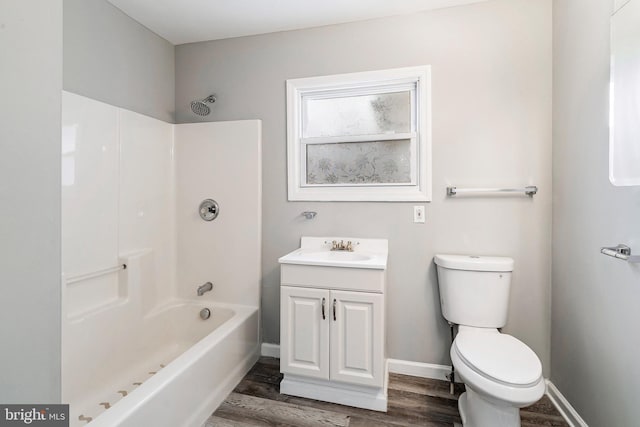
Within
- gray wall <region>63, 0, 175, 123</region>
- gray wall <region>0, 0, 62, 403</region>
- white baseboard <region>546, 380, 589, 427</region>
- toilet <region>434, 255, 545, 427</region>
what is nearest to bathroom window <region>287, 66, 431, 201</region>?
toilet <region>434, 255, 545, 427</region>

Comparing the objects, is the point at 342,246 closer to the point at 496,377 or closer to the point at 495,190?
the point at 495,190

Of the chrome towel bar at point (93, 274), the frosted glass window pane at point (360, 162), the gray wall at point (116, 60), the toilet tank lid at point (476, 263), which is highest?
the gray wall at point (116, 60)

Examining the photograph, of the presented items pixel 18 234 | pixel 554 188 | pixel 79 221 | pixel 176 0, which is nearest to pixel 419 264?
pixel 554 188

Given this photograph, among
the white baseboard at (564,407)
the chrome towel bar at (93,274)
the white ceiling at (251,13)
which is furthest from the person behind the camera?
the white ceiling at (251,13)

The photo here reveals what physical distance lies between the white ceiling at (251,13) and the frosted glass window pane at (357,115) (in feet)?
1.73

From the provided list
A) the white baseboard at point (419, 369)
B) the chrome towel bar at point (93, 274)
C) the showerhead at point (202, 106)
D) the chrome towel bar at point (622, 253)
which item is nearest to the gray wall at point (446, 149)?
the white baseboard at point (419, 369)

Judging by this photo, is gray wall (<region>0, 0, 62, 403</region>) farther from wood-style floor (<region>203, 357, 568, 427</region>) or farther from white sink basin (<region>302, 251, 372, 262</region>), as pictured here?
white sink basin (<region>302, 251, 372, 262</region>)

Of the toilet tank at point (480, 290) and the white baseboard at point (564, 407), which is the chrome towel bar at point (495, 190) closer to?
the toilet tank at point (480, 290)

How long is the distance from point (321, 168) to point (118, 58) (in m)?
1.58

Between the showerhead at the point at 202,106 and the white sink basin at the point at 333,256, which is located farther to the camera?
the showerhead at the point at 202,106

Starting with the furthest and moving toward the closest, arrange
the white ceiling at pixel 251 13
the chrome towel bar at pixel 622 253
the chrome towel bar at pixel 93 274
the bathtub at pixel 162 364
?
the white ceiling at pixel 251 13, the chrome towel bar at pixel 93 274, the bathtub at pixel 162 364, the chrome towel bar at pixel 622 253

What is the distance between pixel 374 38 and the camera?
2.12m

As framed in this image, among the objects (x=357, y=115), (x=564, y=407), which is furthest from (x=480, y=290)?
(x=357, y=115)

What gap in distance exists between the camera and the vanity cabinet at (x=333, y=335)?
1.74 metres
